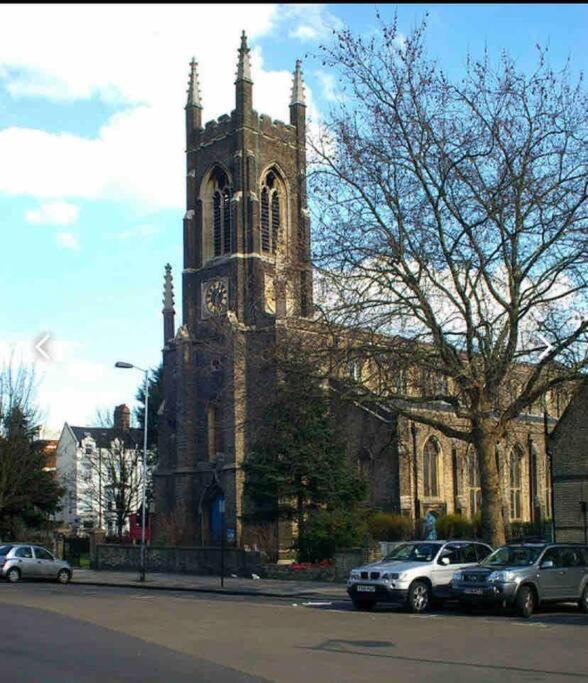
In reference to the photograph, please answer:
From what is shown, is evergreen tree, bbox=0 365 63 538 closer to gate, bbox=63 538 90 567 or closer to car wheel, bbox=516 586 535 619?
gate, bbox=63 538 90 567

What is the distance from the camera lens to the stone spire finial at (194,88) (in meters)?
62.7

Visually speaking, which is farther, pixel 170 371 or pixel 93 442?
pixel 93 442

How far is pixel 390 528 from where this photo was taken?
4166 cm

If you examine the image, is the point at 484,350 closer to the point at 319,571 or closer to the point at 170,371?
the point at 319,571

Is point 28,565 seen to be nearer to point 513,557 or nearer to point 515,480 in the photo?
point 513,557

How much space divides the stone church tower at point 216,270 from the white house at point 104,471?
7.26 m

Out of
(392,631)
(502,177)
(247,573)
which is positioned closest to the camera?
(392,631)

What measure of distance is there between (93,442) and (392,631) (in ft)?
248

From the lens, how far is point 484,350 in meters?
24.0

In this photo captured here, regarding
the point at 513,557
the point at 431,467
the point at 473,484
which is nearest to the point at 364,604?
the point at 513,557

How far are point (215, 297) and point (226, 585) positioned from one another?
97.9ft

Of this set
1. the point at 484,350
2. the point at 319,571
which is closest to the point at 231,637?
the point at 484,350

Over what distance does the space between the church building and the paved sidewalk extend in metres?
11.6

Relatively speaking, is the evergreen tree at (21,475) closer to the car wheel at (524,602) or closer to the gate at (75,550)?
the gate at (75,550)
